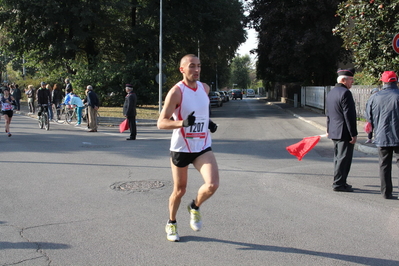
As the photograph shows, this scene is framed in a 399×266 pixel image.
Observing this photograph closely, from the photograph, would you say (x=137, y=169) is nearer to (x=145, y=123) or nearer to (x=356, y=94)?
(x=145, y=123)

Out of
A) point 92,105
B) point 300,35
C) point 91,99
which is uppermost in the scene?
point 300,35

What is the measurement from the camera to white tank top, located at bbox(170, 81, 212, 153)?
4473 millimetres

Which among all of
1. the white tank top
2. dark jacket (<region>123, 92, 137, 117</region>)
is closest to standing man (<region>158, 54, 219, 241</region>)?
the white tank top

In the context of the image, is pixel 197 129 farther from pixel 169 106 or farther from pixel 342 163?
pixel 342 163

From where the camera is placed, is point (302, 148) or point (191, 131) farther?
point (302, 148)

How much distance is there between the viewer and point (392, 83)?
258 inches

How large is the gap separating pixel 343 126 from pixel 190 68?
3.53 meters

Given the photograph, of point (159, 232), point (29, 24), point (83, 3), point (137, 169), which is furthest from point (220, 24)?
point (159, 232)

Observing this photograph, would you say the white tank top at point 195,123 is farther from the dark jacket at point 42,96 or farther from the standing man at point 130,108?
the dark jacket at point 42,96

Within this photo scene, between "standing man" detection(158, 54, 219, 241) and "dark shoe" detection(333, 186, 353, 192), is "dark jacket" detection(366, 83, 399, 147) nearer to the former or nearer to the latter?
"dark shoe" detection(333, 186, 353, 192)

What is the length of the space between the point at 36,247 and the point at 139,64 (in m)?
26.2

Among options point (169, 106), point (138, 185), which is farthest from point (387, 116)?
point (138, 185)

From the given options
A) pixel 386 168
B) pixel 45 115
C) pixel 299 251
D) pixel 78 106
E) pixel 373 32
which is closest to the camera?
pixel 299 251

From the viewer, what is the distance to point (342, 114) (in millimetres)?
6945
